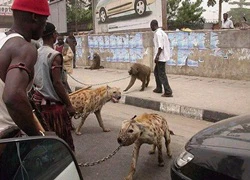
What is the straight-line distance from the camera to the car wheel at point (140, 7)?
12.0 metres

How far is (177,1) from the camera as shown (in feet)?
121

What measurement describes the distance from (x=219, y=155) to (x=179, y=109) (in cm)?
465

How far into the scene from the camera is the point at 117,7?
13.6 m

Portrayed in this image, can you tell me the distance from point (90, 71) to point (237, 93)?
7.00m

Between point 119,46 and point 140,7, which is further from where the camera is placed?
point 119,46

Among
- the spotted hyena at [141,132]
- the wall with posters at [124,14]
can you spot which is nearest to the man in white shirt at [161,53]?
the spotted hyena at [141,132]

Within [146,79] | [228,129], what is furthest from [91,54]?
[228,129]

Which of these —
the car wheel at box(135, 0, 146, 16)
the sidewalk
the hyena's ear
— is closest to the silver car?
the car wheel at box(135, 0, 146, 16)

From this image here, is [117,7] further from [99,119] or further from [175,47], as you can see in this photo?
[99,119]

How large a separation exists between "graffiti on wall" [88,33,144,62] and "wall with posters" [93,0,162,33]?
493 millimetres

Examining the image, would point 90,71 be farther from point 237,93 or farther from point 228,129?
point 228,129

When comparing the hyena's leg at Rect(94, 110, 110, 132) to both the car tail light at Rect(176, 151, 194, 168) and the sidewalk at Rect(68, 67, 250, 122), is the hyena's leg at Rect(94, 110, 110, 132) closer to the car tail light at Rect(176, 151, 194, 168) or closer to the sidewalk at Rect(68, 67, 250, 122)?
the sidewalk at Rect(68, 67, 250, 122)

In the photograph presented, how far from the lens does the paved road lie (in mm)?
3865

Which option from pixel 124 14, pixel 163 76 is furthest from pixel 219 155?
pixel 124 14
